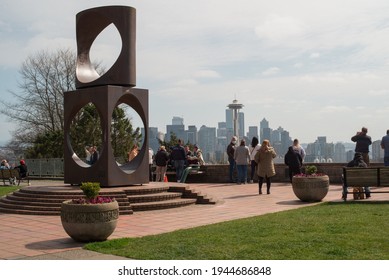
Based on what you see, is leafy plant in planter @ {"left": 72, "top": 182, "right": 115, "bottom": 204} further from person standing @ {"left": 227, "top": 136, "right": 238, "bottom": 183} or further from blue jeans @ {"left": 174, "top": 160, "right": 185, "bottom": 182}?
person standing @ {"left": 227, "top": 136, "right": 238, "bottom": 183}

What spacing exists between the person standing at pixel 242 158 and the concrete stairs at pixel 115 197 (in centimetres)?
587

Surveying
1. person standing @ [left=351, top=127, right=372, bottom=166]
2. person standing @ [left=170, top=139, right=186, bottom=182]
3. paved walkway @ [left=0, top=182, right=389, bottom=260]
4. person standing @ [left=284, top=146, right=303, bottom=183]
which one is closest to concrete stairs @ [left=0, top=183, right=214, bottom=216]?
paved walkway @ [left=0, top=182, right=389, bottom=260]

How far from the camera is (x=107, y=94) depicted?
13.2 metres

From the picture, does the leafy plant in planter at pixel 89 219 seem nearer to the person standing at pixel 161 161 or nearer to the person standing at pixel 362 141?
the person standing at pixel 362 141

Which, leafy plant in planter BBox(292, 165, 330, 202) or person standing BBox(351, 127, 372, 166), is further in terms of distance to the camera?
person standing BBox(351, 127, 372, 166)

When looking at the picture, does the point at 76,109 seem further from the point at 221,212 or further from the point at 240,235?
the point at 240,235

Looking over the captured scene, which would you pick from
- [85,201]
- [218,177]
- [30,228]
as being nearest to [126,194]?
[30,228]

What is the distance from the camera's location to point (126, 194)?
1223 centimetres

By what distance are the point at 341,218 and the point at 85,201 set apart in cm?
444

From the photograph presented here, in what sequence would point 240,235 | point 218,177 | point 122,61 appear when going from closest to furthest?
point 240,235 → point 122,61 → point 218,177

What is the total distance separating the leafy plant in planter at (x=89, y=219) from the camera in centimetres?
773

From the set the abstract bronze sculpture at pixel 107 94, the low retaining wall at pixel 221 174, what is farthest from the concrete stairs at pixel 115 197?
the low retaining wall at pixel 221 174

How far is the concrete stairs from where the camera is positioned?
11562 mm

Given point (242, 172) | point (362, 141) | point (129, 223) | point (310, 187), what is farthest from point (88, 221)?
point (242, 172)
